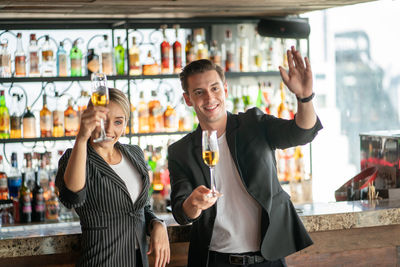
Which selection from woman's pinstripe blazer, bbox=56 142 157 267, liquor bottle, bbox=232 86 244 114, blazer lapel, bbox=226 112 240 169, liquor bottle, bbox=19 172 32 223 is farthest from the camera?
liquor bottle, bbox=232 86 244 114

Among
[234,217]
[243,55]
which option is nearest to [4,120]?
[243,55]

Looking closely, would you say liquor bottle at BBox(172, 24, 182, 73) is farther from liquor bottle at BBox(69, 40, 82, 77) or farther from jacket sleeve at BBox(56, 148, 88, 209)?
jacket sleeve at BBox(56, 148, 88, 209)

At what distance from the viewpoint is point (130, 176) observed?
2.14 m

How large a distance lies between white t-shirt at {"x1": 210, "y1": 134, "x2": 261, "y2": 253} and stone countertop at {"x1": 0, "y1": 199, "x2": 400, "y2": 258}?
1.15ft

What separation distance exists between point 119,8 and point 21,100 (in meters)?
1.27

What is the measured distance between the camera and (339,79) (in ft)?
18.6

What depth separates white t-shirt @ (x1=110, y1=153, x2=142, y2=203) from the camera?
211 centimetres

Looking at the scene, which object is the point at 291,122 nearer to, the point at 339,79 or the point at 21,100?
the point at 21,100

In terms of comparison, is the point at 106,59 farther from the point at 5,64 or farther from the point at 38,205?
the point at 38,205

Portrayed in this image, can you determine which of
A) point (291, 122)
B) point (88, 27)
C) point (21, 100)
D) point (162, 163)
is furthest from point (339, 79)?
point (291, 122)

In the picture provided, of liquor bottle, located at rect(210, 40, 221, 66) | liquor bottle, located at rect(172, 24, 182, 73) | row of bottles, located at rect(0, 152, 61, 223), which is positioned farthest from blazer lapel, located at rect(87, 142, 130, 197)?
liquor bottle, located at rect(210, 40, 221, 66)

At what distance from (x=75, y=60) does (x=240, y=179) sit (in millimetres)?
2701

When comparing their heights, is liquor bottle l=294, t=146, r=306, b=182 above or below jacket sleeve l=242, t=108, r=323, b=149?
below

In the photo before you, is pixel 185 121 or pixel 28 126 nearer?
pixel 28 126
